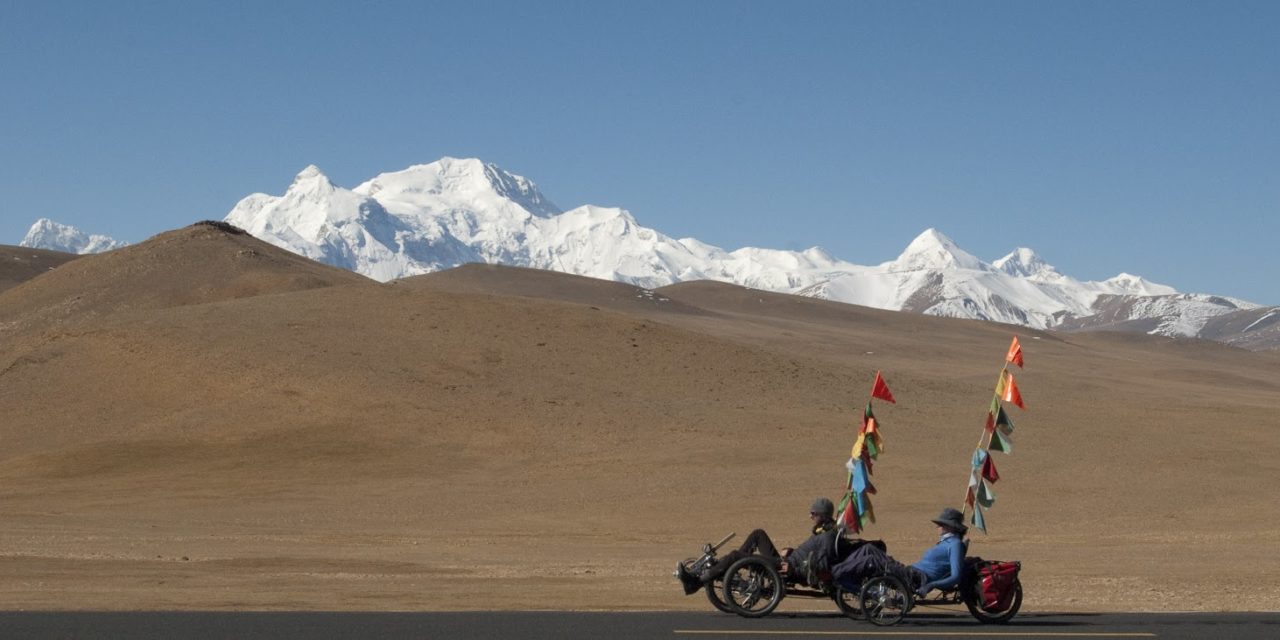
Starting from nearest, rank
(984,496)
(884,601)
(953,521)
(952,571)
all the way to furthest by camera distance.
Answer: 1. (884,601)
2. (952,571)
3. (953,521)
4. (984,496)

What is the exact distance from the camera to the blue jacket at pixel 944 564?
14336 millimetres

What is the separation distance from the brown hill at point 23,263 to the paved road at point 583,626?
13698 cm

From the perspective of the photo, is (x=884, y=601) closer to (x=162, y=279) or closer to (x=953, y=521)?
(x=953, y=521)

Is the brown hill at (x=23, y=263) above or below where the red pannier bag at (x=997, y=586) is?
above

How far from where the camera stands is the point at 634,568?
2127 cm

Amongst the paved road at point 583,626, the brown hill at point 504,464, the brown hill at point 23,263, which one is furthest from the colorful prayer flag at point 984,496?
the brown hill at point 23,263

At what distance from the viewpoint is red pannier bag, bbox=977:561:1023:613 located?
14.2m

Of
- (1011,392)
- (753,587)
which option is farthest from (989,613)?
(1011,392)

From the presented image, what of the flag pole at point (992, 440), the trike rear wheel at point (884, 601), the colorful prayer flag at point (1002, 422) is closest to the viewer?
the trike rear wheel at point (884, 601)

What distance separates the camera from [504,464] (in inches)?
1577

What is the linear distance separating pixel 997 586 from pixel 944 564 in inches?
22.0

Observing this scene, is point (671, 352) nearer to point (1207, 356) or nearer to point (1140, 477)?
point (1140, 477)

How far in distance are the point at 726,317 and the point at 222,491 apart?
97.1 m

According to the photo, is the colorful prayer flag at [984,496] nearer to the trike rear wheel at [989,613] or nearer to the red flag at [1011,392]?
the red flag at [1011,392]
